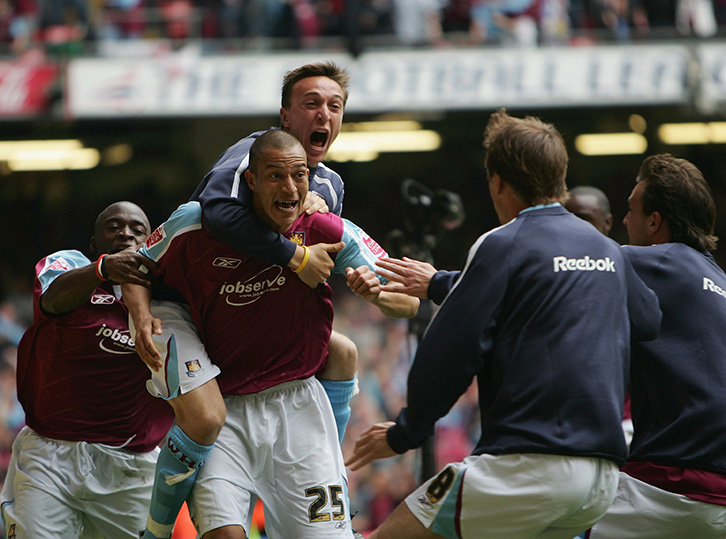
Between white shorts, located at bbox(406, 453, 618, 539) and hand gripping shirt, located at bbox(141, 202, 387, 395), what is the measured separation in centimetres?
112

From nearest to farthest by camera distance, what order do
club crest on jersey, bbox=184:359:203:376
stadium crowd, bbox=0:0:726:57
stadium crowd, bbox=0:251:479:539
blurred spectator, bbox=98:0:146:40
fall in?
club crest on jersey, bbox=184:359:203:376 < stadium crowd, bbox=0:251:479:539 < stadium crowd, bbox=0:0:726:57 < blurred spectator, bbox=98:0:146:40

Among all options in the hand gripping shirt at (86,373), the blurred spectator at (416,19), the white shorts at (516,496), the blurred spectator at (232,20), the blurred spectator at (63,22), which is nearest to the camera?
the white shorts at (516,496)

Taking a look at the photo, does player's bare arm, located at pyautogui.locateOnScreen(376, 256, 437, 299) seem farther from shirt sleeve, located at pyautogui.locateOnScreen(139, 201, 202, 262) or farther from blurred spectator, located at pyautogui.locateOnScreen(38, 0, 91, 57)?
blurred spectator, located at pyautogui.locateOnScreen(38, 0, 91, 57)

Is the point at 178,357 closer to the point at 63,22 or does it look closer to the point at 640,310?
the point at 640,310

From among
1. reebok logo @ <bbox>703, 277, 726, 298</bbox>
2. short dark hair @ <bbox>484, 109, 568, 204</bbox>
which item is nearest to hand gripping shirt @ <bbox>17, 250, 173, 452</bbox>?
short dark hair @ <bbox>484, 109, 568, 204</bbox>

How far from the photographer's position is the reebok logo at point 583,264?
332 cm

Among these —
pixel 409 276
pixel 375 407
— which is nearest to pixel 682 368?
pixel 409 276

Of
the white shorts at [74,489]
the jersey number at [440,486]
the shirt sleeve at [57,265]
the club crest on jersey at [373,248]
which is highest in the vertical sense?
the club crest on jersey at [373,248]

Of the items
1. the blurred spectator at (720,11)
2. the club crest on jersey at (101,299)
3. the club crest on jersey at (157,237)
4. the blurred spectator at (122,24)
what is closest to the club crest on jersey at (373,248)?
the club crest on jersey at (157,237)

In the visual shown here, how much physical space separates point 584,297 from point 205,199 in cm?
166

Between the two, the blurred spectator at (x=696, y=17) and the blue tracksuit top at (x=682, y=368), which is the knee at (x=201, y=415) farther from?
the blurred spectator at (x=696, y=17)

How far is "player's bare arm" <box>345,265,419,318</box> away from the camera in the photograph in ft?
13.4

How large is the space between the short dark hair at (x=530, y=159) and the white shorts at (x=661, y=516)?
4.38 ft

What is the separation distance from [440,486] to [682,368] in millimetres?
1208
